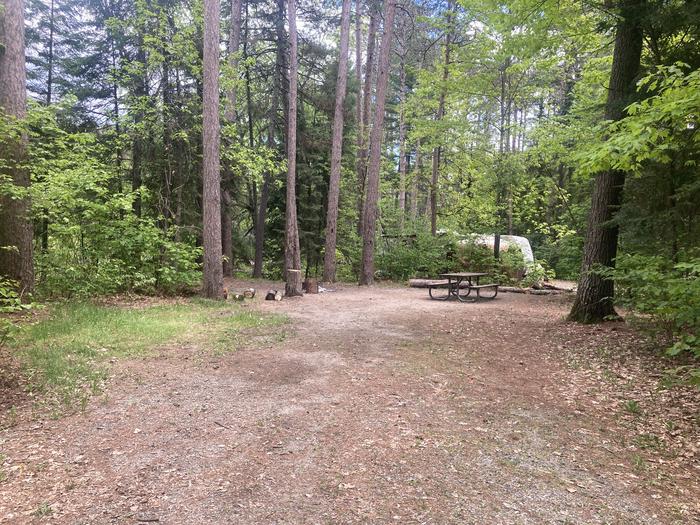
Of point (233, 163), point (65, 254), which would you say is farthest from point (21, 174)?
point (233, 163)

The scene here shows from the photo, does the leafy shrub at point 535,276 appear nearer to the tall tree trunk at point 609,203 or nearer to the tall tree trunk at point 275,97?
the tall tree trunk at point 609,203

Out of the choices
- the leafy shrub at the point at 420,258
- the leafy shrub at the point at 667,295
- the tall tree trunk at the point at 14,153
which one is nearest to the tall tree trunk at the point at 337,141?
the leafy shrub at the point at 420,258

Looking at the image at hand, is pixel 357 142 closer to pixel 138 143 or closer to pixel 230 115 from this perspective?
pixel 230 115

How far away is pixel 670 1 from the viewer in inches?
244

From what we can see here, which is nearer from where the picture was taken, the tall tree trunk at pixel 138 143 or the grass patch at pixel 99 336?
the grass patch at pixel 99 336

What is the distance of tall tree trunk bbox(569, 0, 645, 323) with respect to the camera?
7.16 meters

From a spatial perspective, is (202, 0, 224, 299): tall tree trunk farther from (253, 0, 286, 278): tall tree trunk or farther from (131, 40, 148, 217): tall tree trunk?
(253, 0, 286, 278): tall tree trunk

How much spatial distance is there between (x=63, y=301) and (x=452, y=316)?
8739mm

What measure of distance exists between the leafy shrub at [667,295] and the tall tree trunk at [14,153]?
10581 millimetres

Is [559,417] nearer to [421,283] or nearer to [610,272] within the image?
[610,272]

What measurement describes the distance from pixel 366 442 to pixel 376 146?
1302cm

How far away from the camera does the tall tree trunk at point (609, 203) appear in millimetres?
7164

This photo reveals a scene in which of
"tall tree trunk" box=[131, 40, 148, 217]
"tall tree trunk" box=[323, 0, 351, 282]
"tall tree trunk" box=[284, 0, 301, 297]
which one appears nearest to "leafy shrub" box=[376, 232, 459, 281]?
"tall tree trunk" box=[323, 0, 351, 282]

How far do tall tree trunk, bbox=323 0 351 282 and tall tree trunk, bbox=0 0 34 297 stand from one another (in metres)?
9.39
